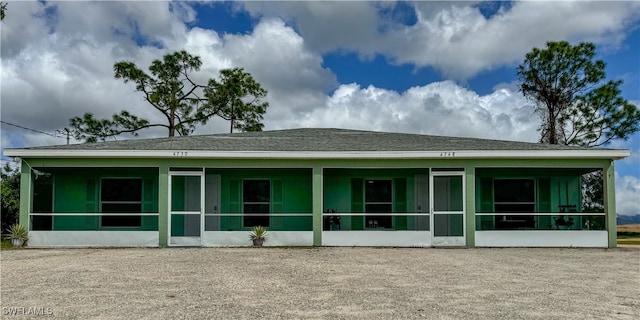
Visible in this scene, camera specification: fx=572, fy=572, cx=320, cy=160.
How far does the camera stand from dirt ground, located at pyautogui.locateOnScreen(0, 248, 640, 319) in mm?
6621

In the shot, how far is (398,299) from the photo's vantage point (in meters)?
7.34

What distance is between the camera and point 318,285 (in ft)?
27.7

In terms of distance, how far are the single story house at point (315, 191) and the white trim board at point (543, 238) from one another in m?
0.03

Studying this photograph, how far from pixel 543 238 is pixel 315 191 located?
20.3ft

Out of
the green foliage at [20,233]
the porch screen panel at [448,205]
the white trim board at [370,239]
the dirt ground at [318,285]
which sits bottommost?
the dirt ground at [318,285]

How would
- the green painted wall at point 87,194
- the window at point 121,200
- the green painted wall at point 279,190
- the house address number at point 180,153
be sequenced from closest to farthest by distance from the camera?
1. the house address number at point 180,153
2. the green painted wall at point 87,194
3. the window at point 121,200
4. the green painted wall at point 279,190

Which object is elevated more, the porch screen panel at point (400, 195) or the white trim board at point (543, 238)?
the porch screen panel at point (400, 195)

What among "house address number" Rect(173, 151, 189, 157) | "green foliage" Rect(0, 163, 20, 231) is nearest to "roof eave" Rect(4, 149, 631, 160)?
"house address number" Rect(173, 151, 189, 157)

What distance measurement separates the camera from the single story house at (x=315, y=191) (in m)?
14.9

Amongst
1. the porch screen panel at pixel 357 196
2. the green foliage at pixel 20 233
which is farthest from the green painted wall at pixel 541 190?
the green foliage at pixel 20 233

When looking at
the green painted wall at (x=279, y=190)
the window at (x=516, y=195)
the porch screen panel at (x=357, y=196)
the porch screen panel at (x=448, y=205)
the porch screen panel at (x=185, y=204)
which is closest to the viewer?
the porch screen panel at (x=448, y=205)

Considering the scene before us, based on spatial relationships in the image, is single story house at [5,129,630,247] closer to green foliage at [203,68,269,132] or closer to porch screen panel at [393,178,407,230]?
porch screen panel at [393,178,407,230]

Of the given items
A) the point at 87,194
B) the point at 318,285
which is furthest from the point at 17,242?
the point at 318,285

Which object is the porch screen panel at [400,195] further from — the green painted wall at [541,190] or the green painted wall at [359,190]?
the green painted wall at [541,190]
